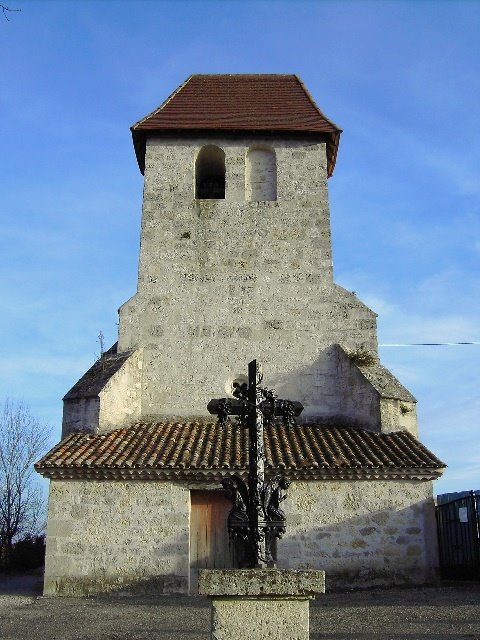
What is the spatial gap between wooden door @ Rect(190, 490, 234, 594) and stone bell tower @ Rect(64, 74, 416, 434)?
2.71 meters

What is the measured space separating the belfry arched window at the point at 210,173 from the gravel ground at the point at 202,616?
10507 millimetres

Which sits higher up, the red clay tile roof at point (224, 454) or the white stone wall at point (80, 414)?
the white stone wall at point (80, 414)

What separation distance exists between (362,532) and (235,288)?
6532mm

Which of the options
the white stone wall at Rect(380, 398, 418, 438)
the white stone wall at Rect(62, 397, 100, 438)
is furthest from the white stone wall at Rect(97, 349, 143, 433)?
the white stone wall at Rect(380, 398, 418, 438)

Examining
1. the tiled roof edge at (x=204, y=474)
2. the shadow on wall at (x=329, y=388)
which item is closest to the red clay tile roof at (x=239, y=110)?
the shadow on wall at (x=329, y=388)

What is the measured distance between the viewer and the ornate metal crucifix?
4.58m

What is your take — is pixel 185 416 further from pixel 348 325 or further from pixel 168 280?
pixel 348 325

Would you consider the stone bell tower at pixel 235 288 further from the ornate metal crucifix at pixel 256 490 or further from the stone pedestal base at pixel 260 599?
the stone pedestal base at pixel 260 599

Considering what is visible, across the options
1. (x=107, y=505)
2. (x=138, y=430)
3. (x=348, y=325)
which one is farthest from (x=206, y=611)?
(x=348, y=325)

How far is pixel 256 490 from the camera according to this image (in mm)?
4730

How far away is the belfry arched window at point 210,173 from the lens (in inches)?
699

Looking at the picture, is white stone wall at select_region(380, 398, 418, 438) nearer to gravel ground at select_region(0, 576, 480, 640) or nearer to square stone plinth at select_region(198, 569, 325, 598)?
gravel ground at select_region(0, 576, 480, 640)

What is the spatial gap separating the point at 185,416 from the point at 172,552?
3580 millimetres

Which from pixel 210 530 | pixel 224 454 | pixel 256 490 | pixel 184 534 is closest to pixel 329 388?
pixel 224 454
